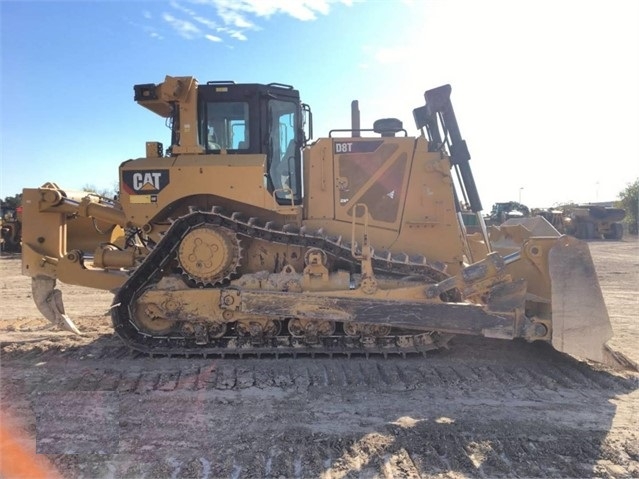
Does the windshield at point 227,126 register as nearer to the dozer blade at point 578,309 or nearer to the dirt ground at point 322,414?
the dirt ground at point 322,414

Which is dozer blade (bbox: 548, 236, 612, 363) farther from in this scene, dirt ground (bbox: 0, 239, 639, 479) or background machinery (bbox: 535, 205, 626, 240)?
background machinery (bbox: 535, 205, 626, 240)

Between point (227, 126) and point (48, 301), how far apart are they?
11.2 feet

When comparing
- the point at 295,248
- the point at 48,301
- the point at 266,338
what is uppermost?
the point at 295,248

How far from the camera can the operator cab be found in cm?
592

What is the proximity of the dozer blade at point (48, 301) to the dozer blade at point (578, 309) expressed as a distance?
20.0ft

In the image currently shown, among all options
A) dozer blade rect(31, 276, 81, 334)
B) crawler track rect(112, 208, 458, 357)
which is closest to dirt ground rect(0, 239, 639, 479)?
crawler track rect(112, 208, 458, 357)

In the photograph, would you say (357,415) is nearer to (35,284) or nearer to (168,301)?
(168,301)

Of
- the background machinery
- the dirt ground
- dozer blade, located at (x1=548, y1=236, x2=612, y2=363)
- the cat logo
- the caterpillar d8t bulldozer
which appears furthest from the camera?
the background machinery

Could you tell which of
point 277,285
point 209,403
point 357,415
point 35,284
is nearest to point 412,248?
point 277,285

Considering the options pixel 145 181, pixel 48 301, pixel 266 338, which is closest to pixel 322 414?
pixel 266 338

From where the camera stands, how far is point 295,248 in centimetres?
582

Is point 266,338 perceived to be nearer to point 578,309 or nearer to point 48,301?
point 48,301

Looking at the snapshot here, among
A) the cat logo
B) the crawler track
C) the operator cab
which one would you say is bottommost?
the crawler track

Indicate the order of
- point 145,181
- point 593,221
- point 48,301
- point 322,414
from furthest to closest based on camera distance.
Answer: point 593,221, point 48,301, point 145,181, point 322,414
